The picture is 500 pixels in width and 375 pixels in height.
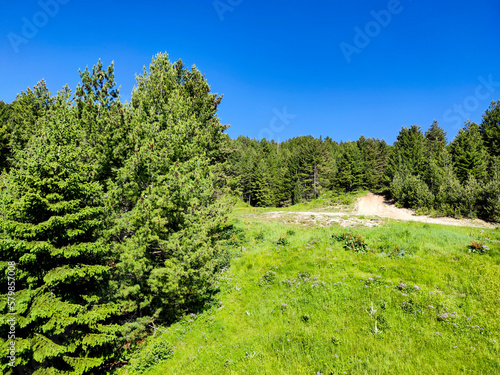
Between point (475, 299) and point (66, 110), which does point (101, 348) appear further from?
point (475, 299)

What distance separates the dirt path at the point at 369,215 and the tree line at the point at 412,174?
2022 millimetres

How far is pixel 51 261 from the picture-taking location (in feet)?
20.7

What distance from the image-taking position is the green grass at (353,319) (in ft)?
21.2

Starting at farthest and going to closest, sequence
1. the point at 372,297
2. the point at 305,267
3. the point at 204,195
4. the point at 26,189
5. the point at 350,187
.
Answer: the point at 350,187 → the point at 305,267 → the point at 204,195 → the point at 372,297 → the point at 26,189

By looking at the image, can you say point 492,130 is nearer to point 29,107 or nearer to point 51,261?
point 51,261

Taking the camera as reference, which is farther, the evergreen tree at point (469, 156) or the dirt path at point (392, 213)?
the evergreen tree at point (469, 156)

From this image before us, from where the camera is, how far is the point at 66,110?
9.35 m

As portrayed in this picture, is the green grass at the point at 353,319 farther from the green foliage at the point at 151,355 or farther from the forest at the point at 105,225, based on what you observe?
the forest at the point at 105,225

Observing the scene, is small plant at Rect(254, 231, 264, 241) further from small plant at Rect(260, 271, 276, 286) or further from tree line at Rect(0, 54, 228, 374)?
tree line at Rect(0, 54, 228, 374)

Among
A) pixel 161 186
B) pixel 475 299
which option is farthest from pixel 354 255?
pixel 161 186

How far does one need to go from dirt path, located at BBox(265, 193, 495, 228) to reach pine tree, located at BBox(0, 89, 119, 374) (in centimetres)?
2228

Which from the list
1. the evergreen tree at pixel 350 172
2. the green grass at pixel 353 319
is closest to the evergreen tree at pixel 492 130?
the evergreen tree at pixel 350 172

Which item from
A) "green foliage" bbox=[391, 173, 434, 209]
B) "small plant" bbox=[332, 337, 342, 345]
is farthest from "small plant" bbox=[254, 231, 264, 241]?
"green foliage" bbox=[391, 173, 434, 209]

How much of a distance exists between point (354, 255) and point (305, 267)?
124 inches
